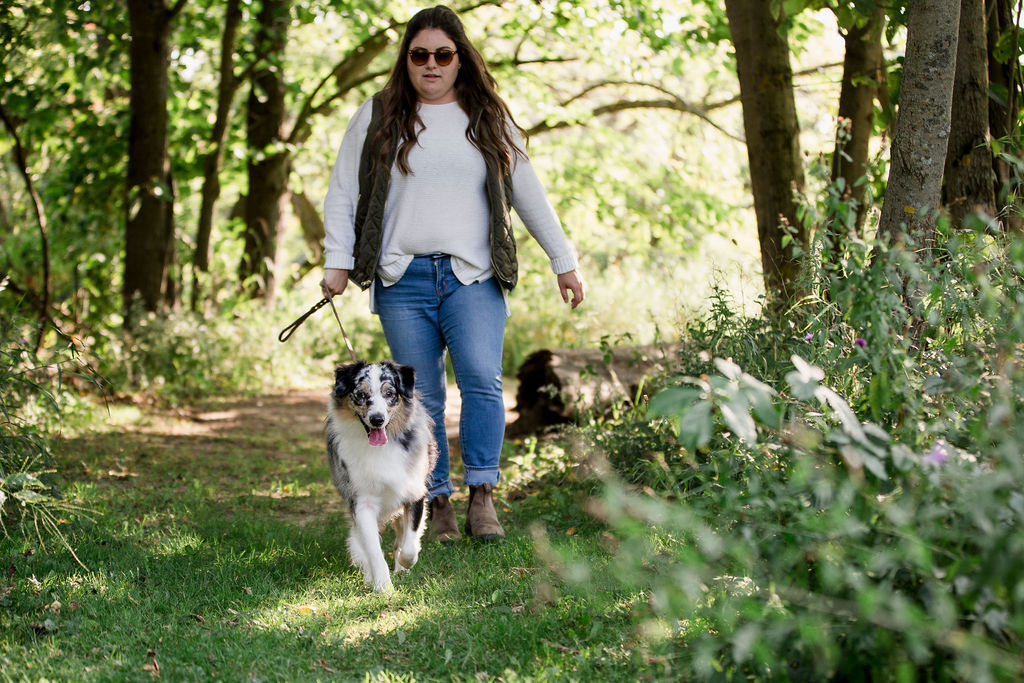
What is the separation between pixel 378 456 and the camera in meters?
4.21

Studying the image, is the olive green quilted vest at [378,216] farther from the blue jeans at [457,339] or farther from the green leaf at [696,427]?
the green leaf at [696,427]

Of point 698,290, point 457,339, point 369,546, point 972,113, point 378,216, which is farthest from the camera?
point 698,290

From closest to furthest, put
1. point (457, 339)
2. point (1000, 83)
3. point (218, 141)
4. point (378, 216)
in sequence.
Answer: point (378, 216), point (457, 339), point (1000, 83), point (218, 141)

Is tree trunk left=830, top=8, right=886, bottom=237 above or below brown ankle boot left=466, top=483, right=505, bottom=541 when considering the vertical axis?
above

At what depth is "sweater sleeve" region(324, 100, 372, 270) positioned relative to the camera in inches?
175

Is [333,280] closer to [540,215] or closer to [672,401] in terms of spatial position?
[540,215]

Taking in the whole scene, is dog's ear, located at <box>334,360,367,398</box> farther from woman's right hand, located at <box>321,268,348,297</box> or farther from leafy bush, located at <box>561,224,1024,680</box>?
leafy bush, located at <box>561,224,1024,680</box>

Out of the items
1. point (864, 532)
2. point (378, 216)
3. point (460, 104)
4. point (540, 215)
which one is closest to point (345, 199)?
point (378, 216)

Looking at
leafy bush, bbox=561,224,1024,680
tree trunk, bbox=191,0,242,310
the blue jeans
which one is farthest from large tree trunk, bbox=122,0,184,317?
leafy bush, bbox=561,224,1024,680

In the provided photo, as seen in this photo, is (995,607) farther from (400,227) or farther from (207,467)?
(207,467)

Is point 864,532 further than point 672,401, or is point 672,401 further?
point 864,532

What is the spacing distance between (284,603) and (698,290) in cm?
763

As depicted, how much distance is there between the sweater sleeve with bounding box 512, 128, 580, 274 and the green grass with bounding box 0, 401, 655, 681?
1.38 m

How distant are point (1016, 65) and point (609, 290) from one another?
7352 millimetres
